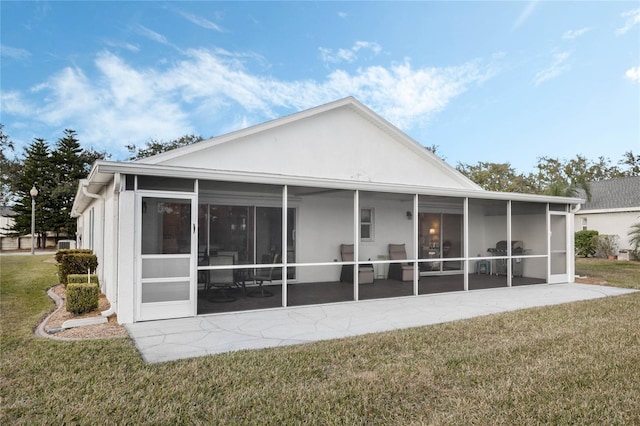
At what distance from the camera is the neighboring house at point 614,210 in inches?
858

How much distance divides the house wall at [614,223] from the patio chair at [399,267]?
→ 1649cm

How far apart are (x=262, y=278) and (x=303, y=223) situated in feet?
7.85

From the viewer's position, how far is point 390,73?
1894 cm

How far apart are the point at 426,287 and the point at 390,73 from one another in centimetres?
1186

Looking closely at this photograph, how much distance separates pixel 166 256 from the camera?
6.94 m

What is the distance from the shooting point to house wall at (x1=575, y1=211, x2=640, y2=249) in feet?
71.2

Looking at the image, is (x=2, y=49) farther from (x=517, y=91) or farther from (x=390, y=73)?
(x=517, y=91)

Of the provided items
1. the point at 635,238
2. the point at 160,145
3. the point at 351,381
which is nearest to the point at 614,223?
the point at 635,238

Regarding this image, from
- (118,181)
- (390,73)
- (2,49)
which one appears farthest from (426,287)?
(2,49)

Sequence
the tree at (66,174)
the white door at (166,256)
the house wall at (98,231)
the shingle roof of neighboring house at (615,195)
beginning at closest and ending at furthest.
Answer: the white door at (166,256) → the house wall at (98,231) → the shingle roof of neighboring house at (615,195) → the tree at (66,174)

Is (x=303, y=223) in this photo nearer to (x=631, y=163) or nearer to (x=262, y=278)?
(x=262, y=278)

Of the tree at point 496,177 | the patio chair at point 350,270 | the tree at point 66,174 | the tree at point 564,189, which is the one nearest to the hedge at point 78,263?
the patio chair at point 350,270

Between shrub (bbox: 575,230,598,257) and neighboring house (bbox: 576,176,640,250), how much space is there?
116 cm

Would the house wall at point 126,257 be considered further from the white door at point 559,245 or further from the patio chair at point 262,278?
the white door at point 559,245
